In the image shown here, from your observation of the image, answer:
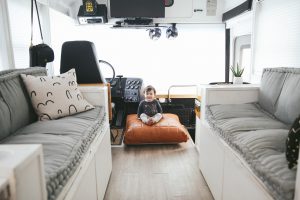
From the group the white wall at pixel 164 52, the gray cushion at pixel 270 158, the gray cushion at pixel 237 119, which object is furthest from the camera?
the white wall at pixel 164 52

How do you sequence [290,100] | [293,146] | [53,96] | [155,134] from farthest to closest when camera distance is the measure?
[155,134] → [53,96] → [290,100] → [293,146]

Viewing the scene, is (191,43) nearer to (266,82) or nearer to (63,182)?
(266,82)

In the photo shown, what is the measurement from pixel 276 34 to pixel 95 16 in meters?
2.23

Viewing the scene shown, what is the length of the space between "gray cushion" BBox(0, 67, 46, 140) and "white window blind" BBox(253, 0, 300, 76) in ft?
6.85

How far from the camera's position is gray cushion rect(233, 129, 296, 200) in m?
0.90

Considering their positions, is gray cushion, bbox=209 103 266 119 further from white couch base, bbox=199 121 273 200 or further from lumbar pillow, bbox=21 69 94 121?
lumbar pillow, bbox=21 69 94 121

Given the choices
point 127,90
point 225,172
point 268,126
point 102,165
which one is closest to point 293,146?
point 268,126

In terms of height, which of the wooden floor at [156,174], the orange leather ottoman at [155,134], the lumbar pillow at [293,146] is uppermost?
the lumbar pillow at [293,146]

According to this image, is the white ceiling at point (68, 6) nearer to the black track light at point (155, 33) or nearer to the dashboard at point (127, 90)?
the black track light at point (155, 33)

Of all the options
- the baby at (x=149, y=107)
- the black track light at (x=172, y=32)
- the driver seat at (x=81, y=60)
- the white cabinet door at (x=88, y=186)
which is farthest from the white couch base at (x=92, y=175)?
the black track light at (x=172, y=32)

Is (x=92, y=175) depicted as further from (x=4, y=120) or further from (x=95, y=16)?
(x=95, y=16)

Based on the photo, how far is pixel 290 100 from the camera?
1590mm

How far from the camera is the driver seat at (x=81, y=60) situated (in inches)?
92.9

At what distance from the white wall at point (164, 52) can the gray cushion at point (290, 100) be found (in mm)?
2064
